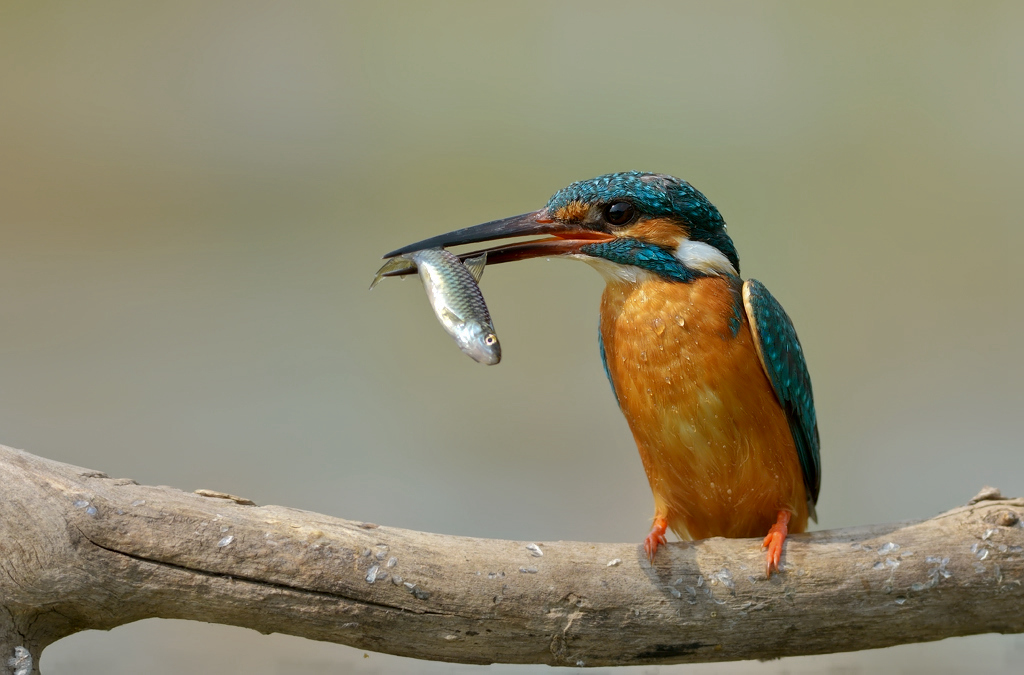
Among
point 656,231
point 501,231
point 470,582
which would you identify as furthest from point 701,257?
point 470,582

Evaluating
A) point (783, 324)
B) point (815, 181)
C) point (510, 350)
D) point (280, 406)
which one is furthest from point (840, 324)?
point (280, 406)

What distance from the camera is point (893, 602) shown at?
165 cm

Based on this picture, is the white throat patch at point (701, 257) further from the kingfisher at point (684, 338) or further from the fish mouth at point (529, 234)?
the fish mouth at point (529, 234)

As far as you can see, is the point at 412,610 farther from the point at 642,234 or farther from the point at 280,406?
the point at 280,406

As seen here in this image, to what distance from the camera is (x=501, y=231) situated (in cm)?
186

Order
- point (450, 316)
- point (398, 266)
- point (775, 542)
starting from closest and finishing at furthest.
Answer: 1. point (450, 316)
2. point (775, 542)
3. point (398, 266)

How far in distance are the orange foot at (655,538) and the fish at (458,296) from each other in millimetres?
590

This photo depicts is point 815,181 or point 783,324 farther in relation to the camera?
point 815,181

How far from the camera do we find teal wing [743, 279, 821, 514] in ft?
5.98

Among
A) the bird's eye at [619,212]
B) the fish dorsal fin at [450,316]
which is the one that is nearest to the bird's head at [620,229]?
the bird's eye at [619,212]

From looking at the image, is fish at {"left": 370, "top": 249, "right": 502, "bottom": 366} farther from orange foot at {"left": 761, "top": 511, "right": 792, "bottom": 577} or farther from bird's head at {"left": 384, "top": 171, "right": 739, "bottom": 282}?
orange foot at {"left": 761, "top": 511, "right": 792, "bottom": 577}

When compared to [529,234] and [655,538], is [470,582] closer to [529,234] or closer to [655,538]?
[655,538]

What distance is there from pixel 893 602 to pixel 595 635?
61 cm

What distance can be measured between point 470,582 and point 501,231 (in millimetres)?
776
